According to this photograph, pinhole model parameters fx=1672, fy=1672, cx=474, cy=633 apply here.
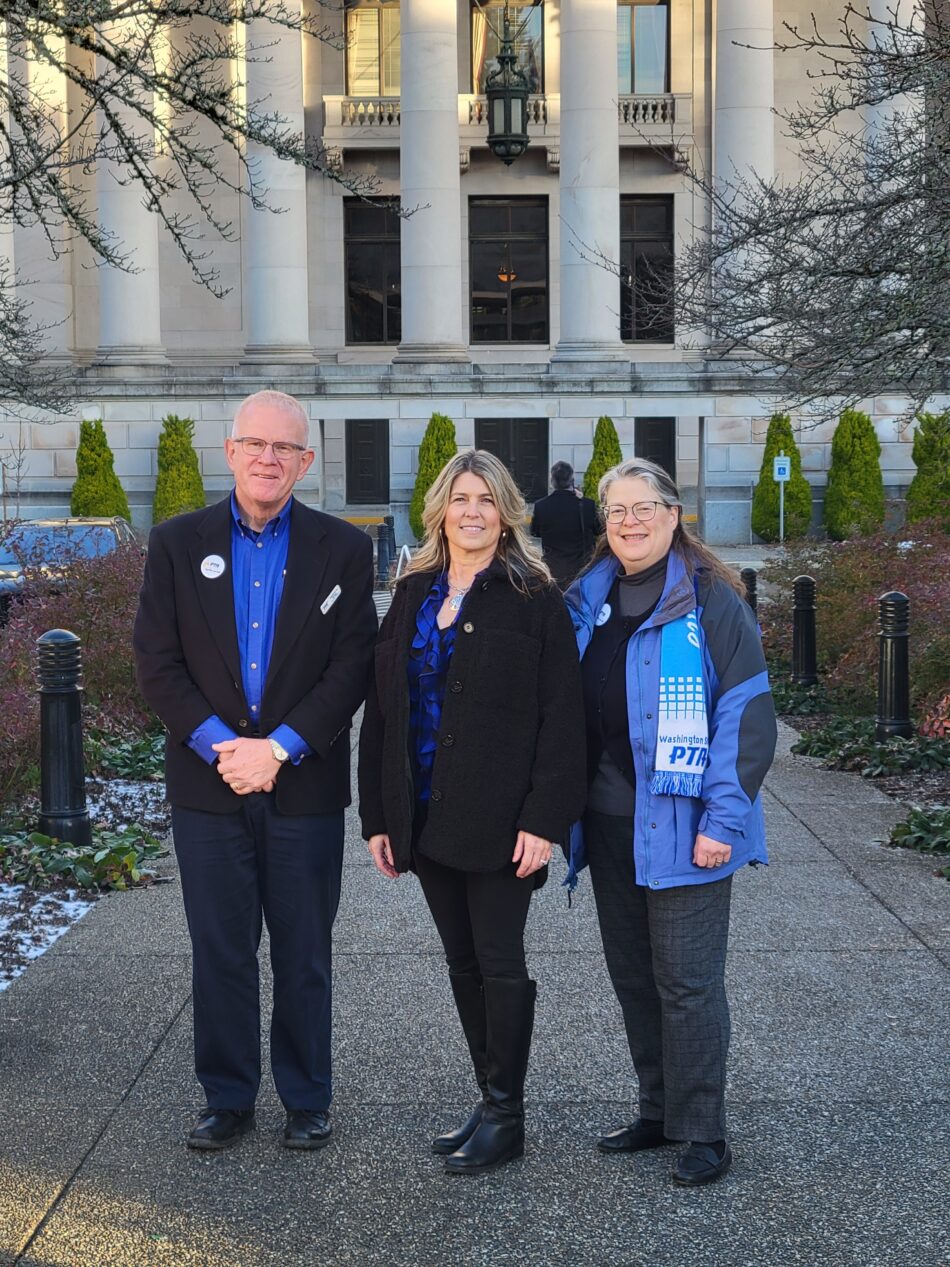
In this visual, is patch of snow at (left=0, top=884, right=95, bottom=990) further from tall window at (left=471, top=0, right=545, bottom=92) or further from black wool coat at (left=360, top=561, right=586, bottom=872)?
tall window at (left=471, top=0, right=545, bottom=92)

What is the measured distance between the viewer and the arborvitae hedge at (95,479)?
110ft

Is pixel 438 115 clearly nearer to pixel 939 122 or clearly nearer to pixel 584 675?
pixel 939 122

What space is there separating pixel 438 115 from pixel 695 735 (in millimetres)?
31764

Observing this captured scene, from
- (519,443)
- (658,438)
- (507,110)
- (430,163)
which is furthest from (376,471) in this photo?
(507,110)

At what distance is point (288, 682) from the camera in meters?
5.14

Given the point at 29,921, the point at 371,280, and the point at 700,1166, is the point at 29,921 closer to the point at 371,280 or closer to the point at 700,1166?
the point at 700,1166

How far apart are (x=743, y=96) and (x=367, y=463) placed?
1247cm

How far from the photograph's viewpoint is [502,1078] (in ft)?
16.2

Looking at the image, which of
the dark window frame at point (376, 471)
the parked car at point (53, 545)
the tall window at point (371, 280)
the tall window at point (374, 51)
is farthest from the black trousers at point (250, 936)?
the tall window at point (374, 51)

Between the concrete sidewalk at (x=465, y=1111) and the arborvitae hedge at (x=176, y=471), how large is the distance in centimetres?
2614

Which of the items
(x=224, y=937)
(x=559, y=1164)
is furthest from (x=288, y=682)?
(x=559, y=1164)

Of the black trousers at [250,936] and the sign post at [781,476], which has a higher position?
the sign post at [781,476]

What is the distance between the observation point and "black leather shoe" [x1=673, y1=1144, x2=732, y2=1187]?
4.85 metres

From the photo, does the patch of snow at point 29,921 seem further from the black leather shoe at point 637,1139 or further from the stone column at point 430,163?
the stone column at point 430,163
